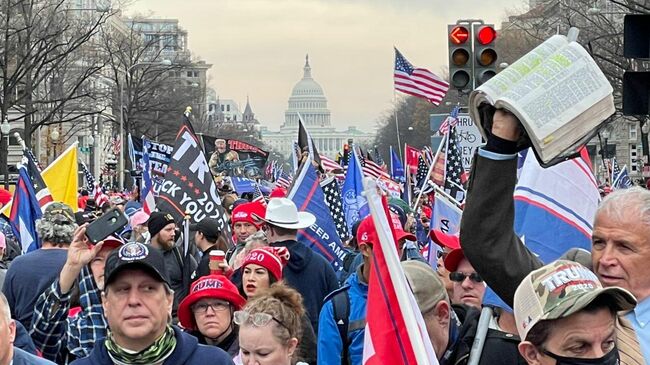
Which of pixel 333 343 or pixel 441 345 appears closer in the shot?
pixel 441 345

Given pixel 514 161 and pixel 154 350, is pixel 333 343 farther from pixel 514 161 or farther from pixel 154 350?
pixel 514 161

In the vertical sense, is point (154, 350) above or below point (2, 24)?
below

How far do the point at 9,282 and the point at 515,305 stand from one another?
4740 mm

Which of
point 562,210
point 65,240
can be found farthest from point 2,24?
point 562,210

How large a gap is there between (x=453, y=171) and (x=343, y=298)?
9077 mm

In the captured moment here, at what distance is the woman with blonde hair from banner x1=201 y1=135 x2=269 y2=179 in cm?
2657

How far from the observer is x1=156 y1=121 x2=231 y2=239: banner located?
1205cm

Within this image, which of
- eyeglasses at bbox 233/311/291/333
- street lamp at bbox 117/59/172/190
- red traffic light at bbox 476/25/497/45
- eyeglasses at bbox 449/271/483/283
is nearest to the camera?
eyeglasses at bbox 233/311/291/333

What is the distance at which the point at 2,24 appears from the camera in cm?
3975

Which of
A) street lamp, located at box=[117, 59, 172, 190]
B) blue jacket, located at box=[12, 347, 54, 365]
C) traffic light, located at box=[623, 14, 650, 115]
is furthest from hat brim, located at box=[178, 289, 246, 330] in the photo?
street lamp, located at box=[117, 59, 172, 190]

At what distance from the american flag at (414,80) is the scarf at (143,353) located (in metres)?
20.1

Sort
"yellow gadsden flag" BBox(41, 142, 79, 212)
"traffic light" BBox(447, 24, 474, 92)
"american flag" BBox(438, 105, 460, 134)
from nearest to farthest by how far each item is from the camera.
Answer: "yellow gadsden flag" BBox(41, 142, 79, 212), "traffic light" BBox(447, 24, 474, 92), "american flag" BBox(438, 105, 460, 134)

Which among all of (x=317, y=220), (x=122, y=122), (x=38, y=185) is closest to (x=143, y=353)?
(x=317, y=220)

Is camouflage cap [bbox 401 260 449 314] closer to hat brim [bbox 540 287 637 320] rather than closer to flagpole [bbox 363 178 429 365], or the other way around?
flagpole [bbox 363 178 429 365]
